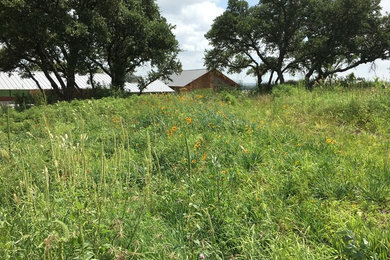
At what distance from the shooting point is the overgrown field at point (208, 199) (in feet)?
5.75

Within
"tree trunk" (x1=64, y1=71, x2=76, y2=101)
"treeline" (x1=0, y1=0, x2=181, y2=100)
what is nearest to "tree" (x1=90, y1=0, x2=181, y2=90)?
"treeline" (x1=0, y1=0, x2=181, y2=100)

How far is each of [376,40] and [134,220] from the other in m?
23.6

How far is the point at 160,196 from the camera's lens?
276 cm

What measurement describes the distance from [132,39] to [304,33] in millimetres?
13861

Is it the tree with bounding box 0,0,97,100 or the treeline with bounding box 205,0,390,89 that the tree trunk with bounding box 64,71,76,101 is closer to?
the tree with bounding box 0,0,97,100

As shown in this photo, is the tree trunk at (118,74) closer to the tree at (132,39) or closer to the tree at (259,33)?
the tree at (132,39)

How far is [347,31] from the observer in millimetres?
19172

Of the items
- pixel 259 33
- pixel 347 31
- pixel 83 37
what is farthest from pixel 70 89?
pixel 347 31

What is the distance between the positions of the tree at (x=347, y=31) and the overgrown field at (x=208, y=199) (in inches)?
684

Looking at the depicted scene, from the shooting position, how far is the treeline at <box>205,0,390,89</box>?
18828 millimetres

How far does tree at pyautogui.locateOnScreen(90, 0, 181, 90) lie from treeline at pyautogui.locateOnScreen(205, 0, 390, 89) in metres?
5.33

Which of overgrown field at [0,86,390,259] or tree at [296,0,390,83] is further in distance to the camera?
tree at [296,0,390,83]

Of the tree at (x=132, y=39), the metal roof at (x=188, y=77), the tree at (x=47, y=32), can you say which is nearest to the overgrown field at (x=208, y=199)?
the tree at (x=47, y=32)

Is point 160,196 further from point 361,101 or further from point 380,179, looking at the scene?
point 361,101
